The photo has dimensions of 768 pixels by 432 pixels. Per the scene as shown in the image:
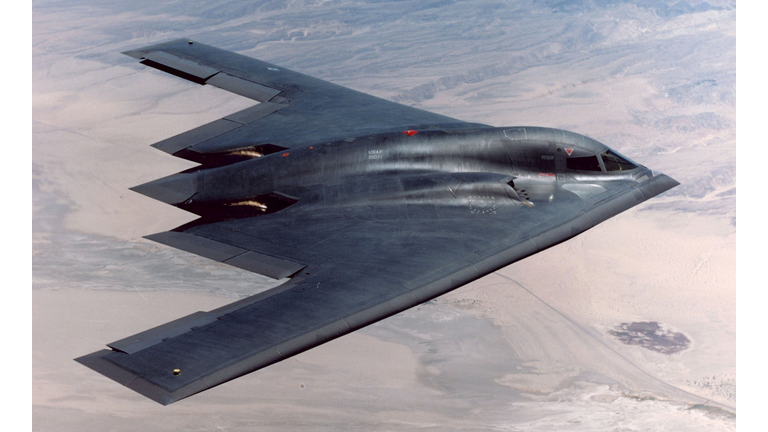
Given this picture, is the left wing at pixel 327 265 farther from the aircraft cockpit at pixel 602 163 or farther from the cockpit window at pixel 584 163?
the cockpit window at pixel 584 163

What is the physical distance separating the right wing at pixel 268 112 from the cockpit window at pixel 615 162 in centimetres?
298

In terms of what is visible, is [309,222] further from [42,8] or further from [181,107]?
[42,8]

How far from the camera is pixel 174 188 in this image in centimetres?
1689

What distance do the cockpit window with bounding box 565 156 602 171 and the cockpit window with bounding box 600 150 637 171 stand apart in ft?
0.75

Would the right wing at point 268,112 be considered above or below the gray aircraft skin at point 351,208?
above

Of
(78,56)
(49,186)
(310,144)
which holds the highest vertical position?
(78,56)

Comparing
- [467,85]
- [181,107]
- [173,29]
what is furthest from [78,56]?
[467,85]

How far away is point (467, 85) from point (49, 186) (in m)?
16.7

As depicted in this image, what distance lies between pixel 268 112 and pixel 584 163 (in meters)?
8.05

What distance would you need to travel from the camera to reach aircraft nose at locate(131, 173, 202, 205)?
16.7 m

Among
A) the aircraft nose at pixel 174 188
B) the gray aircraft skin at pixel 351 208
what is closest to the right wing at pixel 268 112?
the gray aircraft skin at pixel 351 208

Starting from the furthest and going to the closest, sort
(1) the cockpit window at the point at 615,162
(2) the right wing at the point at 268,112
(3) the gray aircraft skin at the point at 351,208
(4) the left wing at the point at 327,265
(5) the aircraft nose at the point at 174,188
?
(2) the right wing at the point at 268,112 → (1) the cockpit window at the point at 615,162 → (5) the aircraft nose at the point at 174,188 → (3) the gray aircraft skin at the point at 351,208 → (4) the left wing at the point at 327,265

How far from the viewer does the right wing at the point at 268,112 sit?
1852cm

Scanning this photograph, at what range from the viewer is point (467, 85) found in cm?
3278
